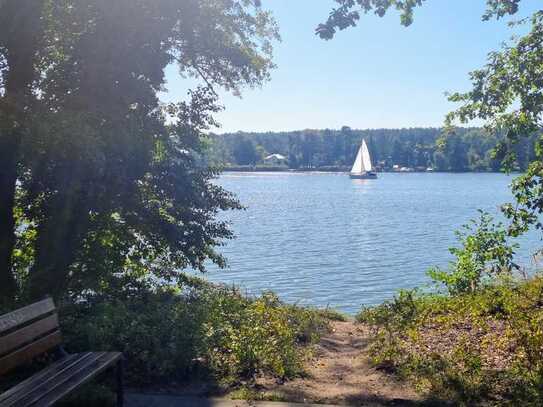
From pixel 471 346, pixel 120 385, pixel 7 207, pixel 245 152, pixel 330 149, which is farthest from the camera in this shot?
pixel 330 149

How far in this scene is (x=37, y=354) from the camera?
4570 mm

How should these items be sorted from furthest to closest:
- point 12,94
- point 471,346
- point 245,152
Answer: point 245,152 → point 12,94 → point 471,346

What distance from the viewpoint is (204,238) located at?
35.2ft

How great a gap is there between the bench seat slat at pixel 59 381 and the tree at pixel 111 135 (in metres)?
3.88

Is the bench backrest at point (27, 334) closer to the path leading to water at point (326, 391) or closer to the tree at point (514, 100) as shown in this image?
the path leading to water at point (326, 391)

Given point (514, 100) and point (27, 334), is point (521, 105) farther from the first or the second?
point (27, 334)

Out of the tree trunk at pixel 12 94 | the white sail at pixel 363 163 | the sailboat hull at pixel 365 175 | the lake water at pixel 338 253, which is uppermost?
the tree trunk at pixel 12 94

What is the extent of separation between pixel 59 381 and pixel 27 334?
1.58ft

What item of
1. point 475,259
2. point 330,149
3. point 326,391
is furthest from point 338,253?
point 330,149

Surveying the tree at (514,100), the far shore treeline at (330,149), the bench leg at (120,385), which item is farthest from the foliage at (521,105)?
the far shore treeline at (330,149)

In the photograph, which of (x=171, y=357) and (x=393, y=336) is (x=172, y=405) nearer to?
(x=171, y=357)

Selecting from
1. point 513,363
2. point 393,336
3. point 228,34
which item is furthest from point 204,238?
point 513,363

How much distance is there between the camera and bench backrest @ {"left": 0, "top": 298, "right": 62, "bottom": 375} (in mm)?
4184

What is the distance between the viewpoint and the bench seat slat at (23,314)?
4196 millimetres
